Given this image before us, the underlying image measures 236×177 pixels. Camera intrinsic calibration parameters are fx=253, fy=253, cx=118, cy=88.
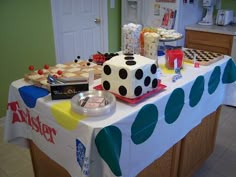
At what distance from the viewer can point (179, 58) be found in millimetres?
1752

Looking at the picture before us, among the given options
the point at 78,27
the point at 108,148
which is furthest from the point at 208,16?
the point at 108,148

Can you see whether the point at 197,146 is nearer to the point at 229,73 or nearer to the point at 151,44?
the point at 229,73

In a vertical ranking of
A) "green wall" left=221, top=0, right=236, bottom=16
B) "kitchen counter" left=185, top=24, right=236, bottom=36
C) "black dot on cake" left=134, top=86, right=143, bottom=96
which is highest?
"green wall" left=221, top=0, right=236, bottom=16

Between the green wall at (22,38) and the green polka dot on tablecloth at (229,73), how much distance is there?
205 cm

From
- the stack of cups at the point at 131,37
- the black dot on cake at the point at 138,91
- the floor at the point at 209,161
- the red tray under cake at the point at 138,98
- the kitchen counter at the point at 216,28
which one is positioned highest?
the stack of cups at the point at 131,37

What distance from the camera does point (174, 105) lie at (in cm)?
151

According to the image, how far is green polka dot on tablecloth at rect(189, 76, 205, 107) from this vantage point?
1.64 m

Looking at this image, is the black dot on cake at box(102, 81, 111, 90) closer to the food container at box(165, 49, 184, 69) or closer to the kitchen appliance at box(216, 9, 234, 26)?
the food container at box(165, 49, 184, 69)

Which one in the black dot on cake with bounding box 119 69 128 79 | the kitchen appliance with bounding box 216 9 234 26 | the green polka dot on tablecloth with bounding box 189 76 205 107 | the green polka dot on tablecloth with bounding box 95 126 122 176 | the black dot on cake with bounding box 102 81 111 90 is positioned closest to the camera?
the green polka dot on tablecloth with bounding box 95 126 122 176

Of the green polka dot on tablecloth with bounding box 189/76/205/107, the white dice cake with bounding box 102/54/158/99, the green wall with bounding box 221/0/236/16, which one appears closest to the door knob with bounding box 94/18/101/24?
the green wall with bounding box 221/0/236/16

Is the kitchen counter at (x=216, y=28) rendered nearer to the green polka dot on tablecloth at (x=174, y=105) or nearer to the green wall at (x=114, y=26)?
the green wall at (x=114, y=26)

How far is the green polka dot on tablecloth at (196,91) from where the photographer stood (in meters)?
1.64

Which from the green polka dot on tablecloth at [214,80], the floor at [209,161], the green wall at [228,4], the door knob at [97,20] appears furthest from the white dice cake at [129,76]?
the green wall at [228,4]

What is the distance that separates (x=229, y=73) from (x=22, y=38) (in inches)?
85.6
